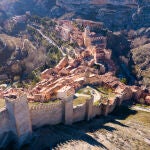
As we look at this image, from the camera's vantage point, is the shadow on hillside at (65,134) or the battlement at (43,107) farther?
the battlement at (43,107)

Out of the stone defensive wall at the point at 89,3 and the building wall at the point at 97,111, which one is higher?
the stone defensive wall at the point at 89,3

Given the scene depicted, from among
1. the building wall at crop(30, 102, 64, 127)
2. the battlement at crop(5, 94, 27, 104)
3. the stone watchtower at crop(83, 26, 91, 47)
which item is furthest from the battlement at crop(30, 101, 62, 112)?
the stone watchtower at crop(83, 26, 91, 47)

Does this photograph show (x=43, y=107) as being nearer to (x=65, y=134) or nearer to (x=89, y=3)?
(x=65, y=134)

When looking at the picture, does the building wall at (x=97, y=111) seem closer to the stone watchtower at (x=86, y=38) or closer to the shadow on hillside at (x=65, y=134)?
the shadow on hillside at (x=65, y=134)

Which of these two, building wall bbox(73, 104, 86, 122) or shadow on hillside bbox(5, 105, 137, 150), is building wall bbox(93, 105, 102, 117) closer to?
shadow on hillside bbox(5, 105, 137, 150)

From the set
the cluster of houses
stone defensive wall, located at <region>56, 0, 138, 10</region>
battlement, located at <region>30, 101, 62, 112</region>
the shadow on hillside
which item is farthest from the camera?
stone defensive wall, located at <region>56, 0, 138, 10</region>

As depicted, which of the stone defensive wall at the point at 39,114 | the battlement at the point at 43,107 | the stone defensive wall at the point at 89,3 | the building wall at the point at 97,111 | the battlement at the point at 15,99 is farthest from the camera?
the stone defensive wall at the point at 89,3

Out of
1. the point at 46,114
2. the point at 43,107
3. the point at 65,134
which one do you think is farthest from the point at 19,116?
the point at 65,134

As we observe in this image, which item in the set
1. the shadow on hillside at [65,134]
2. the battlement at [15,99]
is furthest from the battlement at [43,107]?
the battlement at [15,99]
